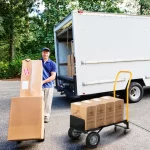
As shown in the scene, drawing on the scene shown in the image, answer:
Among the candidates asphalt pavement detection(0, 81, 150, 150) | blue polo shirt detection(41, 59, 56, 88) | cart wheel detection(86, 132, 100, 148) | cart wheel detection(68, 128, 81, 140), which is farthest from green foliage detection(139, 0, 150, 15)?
cart wheel detection(86, 132, 100, 148)

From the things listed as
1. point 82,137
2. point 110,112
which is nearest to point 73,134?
point 82,137

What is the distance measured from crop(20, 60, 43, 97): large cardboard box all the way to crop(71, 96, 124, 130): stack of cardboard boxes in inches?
29.5

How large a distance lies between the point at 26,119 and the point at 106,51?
12.4 feet

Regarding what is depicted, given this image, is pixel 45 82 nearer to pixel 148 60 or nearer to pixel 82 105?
pixel 82 105

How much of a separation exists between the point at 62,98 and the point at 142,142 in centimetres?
464

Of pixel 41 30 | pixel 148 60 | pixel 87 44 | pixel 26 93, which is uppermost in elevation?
pixel 41 30

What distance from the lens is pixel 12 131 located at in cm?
391

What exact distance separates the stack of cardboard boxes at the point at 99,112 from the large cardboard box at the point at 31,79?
0.75 metres

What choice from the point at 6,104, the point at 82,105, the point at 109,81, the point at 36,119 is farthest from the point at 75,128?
the point at 6,104

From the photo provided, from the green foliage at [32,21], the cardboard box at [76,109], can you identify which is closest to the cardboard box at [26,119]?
the cardboard box at [76,109]

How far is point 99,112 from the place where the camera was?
14.3 ft

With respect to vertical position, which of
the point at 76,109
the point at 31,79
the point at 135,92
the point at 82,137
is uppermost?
the point at 31,79

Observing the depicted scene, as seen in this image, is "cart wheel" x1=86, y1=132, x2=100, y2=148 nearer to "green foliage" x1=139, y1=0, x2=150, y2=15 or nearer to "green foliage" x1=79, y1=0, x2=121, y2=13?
"green foliage" x1=79, y1=0, x2=121, y2=13

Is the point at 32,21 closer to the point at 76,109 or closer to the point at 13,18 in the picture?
the point at 13,18
